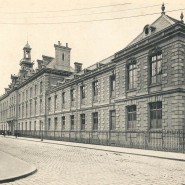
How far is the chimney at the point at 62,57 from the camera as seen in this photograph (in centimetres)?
4650

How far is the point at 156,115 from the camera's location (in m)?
19.5

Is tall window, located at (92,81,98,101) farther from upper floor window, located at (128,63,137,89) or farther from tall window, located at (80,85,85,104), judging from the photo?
upper floor window, located at (128,63,137,89)

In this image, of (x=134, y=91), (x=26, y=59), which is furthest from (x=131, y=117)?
(x=26, y=59)

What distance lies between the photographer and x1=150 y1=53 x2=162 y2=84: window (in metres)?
19.8

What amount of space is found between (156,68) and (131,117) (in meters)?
4.68

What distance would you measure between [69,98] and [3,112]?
155 ft

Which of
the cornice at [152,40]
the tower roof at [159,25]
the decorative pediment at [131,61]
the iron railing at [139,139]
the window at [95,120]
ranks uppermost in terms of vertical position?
the tower roof at [159,25]

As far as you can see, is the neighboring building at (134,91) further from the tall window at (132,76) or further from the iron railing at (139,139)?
the iron railing at (139,139)

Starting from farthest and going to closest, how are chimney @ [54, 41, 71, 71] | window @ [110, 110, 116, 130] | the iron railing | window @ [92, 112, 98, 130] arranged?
chimney @ [54, 41, 71, 71] < window @ [92, 112, 98, 130] < window @ [110, 110, 116, 130] < the iron railing

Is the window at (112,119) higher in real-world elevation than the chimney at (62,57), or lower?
lower

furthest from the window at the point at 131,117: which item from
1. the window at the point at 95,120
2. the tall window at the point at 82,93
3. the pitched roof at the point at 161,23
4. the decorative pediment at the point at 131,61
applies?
the tall window at the point at 82,93

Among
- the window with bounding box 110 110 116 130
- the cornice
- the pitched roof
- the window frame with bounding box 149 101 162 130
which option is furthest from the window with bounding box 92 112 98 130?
the pitched roof

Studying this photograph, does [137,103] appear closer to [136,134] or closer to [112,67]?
[136,134]

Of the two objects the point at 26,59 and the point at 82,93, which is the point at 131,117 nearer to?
the point at 82,93
